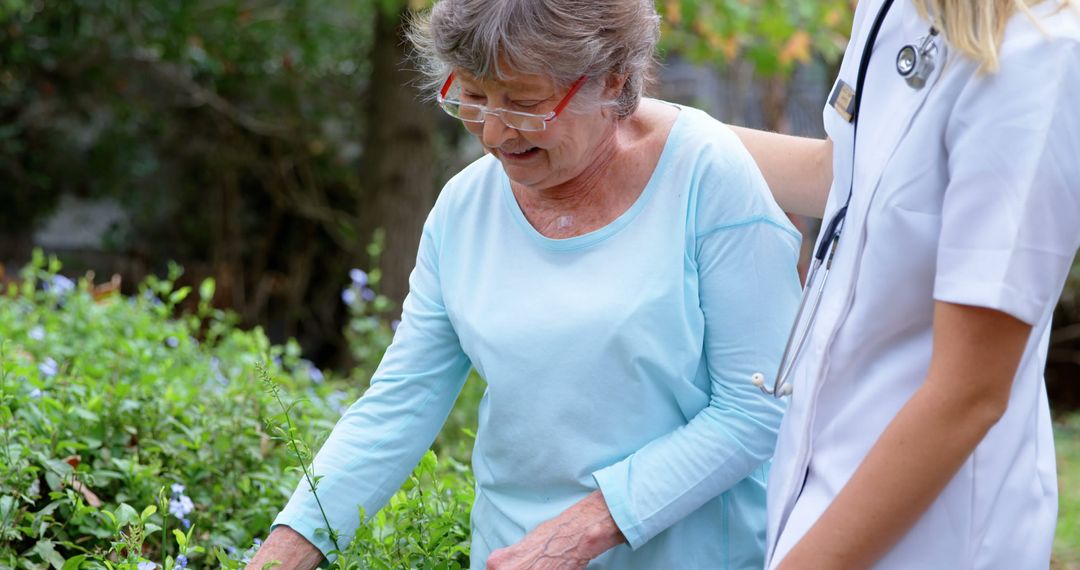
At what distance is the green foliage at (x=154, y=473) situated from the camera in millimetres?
2357

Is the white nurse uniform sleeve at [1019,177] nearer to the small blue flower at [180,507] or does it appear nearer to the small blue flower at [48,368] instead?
the small blue flower at [180,507]

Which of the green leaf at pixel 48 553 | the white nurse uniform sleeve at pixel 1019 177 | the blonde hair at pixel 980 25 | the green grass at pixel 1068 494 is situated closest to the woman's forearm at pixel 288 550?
the green leaf at pixel 48 553

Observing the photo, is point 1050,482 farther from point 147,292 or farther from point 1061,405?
point 1061,405

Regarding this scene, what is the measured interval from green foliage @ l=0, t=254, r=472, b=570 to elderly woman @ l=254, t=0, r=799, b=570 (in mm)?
233

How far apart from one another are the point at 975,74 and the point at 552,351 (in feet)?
2.82

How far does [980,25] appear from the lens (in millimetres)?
1396

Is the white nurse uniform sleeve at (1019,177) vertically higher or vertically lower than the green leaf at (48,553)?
higher

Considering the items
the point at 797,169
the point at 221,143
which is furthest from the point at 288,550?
the point at 221,143

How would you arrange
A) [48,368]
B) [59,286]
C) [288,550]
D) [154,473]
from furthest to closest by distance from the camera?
[59,286], [48,368], [154,473], [288,550]

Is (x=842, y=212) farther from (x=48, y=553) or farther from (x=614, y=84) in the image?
(x=48, y=553)

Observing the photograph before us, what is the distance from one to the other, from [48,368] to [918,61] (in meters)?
2.50

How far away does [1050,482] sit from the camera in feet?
5.23

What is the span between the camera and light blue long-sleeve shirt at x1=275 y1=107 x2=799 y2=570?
6.46 feet

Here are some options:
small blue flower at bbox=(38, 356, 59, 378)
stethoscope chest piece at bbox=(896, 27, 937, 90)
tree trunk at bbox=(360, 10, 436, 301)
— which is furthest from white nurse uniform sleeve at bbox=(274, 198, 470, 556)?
tree trunk at bbox=(360, 10, 436, 301)
